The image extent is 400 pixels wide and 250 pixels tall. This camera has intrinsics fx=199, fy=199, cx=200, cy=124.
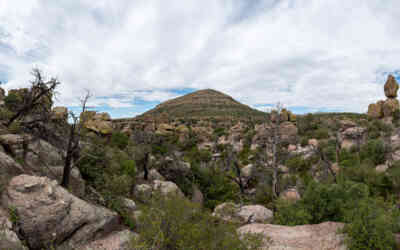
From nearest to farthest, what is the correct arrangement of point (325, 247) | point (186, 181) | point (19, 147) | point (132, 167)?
point (325, 247) → point (19, 147) → point (132, 167) → point (186, 181)

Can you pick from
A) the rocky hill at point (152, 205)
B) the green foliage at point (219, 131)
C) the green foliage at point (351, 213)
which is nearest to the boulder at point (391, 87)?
the rocky hill at point (152, 205)

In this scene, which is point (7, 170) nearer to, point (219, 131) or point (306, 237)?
point (306, 237)

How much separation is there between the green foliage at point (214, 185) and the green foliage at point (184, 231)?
1398 centimetres

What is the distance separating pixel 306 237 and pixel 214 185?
47.5 feet

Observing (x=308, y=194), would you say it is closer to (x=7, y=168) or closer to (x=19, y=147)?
(x=7, y=168)

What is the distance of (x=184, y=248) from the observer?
5266mm

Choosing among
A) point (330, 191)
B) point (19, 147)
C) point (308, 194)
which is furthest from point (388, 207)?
point (19, 147)

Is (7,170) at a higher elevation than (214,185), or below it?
higher

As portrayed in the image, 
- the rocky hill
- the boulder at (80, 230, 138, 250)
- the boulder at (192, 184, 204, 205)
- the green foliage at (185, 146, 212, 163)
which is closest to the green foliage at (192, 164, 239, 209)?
the rocky hill

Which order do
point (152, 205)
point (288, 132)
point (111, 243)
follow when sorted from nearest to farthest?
point (152, 205) < point (111, 243) < point (288, 132)

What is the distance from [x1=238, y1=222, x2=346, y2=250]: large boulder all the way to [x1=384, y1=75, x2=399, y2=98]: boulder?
105 feet

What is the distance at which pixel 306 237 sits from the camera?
758 cm

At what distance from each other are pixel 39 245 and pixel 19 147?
5091 mm

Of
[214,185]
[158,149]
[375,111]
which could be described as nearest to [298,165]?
[214,185]
